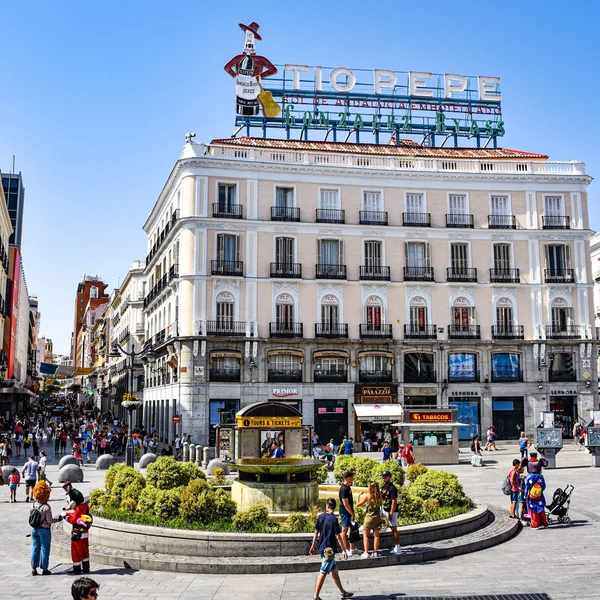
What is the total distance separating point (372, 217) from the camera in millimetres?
45656

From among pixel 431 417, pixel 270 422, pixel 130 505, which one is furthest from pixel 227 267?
pixel 130 505

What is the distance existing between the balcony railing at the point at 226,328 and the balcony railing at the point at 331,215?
8500mm

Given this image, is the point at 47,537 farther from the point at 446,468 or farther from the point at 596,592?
the point at 446,468

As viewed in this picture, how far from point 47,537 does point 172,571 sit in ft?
7.60

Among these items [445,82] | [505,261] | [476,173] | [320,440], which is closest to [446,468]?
[320,440]

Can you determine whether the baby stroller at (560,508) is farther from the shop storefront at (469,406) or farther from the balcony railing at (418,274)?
the balcony railing at (418,274)

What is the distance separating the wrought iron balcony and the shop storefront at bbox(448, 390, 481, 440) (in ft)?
57.9

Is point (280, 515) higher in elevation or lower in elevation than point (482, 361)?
lower

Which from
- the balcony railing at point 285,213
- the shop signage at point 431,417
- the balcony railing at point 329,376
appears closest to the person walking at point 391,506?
the shop signage at point 431,417

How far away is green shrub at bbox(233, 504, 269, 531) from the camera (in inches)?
539

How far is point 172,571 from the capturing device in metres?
12.7

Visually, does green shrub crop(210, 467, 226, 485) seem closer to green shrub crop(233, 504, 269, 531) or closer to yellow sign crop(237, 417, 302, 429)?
green shrub crop(233, 504, 269, 531)

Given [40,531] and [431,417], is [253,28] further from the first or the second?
[40,531]

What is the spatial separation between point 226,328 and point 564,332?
2193 cm
